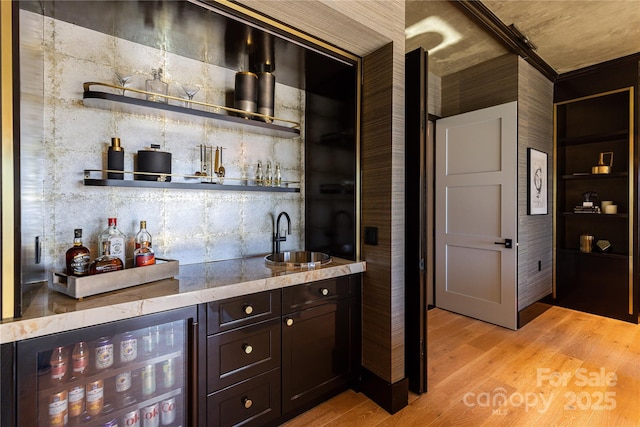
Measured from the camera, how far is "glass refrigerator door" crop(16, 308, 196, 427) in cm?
109

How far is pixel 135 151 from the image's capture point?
5.78ft

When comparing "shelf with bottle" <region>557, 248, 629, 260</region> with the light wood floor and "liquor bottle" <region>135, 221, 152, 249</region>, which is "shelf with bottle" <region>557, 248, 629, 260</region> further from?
"liquor bottle" <region>135, 221, 152, 249</region>

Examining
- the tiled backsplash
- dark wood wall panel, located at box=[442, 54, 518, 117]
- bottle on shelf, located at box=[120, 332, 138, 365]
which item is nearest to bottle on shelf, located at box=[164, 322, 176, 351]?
bottle on shelf, located at box=[120, 332, 138, 365]

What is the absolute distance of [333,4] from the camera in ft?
5.10

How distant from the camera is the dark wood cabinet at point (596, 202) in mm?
3291

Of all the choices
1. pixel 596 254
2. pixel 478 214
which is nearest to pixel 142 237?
pixel 478 214

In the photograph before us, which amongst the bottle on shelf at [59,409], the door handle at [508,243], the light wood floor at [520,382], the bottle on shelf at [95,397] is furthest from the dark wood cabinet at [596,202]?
the bottle on shelf at [59,409]

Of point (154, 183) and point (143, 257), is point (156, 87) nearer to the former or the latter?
point (154, 183)

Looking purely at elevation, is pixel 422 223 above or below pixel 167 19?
below

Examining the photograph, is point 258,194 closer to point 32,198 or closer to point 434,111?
point 32,198

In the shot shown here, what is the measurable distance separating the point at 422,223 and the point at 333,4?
4.44 ft

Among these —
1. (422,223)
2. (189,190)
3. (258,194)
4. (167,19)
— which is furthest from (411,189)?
(167,19)

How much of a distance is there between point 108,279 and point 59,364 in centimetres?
34

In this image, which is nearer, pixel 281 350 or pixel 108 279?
pixel 108 279
